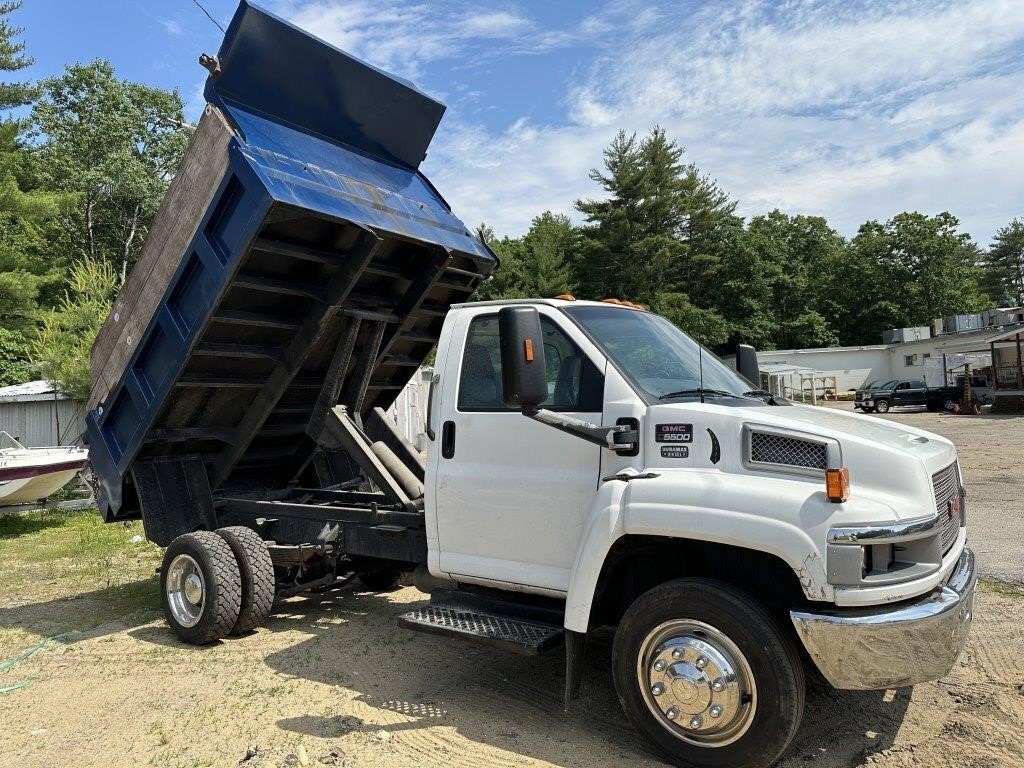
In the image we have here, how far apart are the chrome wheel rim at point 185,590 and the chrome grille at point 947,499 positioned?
189 inches

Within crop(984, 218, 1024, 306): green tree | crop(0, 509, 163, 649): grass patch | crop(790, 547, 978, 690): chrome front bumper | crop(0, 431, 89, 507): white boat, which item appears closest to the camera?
crop(790, 547, 978, 690): chrome front bumper

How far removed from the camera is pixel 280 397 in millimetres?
6145

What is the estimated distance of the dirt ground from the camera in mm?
3781

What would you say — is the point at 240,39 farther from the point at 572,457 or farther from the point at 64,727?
the point at 64,727

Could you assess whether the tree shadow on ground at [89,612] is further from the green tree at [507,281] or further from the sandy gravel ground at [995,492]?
the green tree at [507,281]

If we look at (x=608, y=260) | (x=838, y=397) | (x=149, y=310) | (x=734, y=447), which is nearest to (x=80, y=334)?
(x=149, y=310)

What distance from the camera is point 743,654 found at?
334 cm

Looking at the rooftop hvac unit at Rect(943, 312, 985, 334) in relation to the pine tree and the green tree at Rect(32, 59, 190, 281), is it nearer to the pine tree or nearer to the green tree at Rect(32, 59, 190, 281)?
the pine tree

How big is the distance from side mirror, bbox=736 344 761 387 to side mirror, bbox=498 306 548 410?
1.80m

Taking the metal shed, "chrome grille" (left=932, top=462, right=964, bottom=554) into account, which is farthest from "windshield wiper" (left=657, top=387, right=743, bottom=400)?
the metal shed

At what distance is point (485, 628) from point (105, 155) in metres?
36.8

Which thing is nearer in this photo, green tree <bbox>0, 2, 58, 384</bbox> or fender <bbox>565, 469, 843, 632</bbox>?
fender <bbox>565, 469, 843, 632</bbox>

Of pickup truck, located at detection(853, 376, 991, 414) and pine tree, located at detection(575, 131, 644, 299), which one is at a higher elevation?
pine tree, located at detection(575, 131, 644, 299)

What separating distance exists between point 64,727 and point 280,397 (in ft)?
8.71
